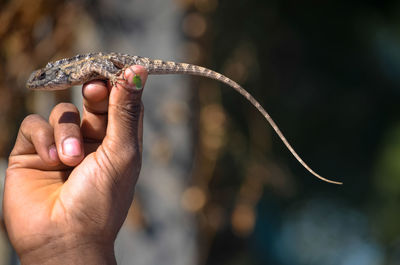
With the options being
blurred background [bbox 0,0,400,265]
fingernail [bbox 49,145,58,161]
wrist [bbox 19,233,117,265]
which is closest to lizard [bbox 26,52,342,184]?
fingernail [bbox 49,145,58,161]

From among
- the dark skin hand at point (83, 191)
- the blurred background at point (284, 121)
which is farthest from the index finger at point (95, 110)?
the blurred background at point (284, 121)

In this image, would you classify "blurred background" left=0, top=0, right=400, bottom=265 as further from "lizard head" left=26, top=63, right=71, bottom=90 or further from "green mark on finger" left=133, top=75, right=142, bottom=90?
"green mark on finger" left=133, top=75, right=142, bottom=90

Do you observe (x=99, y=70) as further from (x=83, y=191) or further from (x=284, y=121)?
(x=284, y=121)

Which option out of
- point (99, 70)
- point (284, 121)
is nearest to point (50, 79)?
point (99, 70)

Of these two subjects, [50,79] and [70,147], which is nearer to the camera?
[70,147]

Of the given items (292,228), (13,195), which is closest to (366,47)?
(292,228)

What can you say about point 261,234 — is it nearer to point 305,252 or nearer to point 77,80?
point 305,252

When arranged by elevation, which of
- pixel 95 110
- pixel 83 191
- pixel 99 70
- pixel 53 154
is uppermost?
A: pixel 99 70
